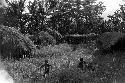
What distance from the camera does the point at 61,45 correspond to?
2838cm

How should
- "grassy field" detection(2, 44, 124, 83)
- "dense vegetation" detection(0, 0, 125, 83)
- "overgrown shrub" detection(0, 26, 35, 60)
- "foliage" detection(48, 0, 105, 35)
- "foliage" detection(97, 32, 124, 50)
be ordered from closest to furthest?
"grassy field" detection(2, 44, 124, 83), "dense vegetation" detection(0, 0, 125, 83), "foliage" detection(97, 32, 124, 50), "overgrown shrub" detection(0, 26, 35, 60), "foliage" detection(48, 0, 105, 35)

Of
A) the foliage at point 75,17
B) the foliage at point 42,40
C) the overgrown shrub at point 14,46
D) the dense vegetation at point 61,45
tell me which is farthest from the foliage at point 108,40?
the foliage at point 75,17

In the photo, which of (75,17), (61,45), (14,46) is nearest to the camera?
(14,46)

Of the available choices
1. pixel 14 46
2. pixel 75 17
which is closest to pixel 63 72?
pixel 14 46

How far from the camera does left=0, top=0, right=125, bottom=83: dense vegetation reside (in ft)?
49.5

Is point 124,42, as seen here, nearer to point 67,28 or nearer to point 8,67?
point 8,67

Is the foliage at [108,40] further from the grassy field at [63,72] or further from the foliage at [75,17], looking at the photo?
the foliage at [75,17]

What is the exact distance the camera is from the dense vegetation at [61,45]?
15.1 meters

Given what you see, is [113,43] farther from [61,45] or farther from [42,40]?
[42,40]

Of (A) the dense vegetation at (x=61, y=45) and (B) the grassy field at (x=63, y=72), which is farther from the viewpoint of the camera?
(A) the dense vegetation at (x=61, y=45)

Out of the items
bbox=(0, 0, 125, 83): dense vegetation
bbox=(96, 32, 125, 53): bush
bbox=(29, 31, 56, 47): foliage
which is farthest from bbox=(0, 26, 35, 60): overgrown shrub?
bbox=(29, 31, 56, 47): foliage

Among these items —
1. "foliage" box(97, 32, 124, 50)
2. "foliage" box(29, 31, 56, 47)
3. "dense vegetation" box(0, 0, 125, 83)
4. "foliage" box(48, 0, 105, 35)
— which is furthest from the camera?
"foliage" box(48, 0, 105, 35)

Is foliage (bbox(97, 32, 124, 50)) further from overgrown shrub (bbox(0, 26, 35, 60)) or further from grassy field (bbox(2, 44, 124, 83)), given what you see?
overgrown shrub (bbox(0, 26, 35, 60))

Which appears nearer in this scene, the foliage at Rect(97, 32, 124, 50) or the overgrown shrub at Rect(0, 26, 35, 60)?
the foliage at Rect(97, 32, 124, 50)
